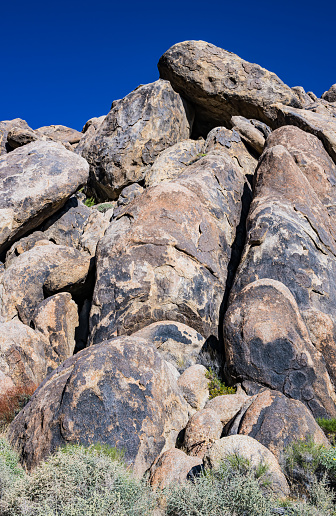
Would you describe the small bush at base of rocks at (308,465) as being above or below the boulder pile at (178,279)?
below

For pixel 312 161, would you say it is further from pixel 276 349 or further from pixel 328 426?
pixel 328 426

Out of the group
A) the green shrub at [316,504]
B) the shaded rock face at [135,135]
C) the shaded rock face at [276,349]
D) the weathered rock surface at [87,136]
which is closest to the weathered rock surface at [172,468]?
the green shrub at [316,504]

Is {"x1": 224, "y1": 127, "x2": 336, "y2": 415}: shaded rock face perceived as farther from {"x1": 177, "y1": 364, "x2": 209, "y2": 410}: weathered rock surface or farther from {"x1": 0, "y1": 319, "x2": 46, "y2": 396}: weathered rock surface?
{"x1": 0, "y1": 319, "x2": 46, "y2": 396}: weathered rock surface

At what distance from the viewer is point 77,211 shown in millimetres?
16875

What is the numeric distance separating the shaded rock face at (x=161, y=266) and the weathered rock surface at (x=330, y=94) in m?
16.2

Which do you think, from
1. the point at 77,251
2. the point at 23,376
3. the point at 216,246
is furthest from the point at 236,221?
the point at 23,376

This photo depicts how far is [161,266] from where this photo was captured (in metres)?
11.4

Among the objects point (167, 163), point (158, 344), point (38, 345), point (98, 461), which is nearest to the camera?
point (98, 461)

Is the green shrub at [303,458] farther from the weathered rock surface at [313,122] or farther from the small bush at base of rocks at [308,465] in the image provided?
the weathered rock surface at [313,122]

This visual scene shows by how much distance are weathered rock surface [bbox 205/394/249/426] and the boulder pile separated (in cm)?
3

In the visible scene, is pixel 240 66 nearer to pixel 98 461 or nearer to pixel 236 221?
pixel 236 221

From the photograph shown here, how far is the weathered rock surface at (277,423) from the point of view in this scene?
21.3 ft

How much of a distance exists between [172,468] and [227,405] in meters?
1.89

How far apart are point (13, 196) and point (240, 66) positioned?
1086cm
